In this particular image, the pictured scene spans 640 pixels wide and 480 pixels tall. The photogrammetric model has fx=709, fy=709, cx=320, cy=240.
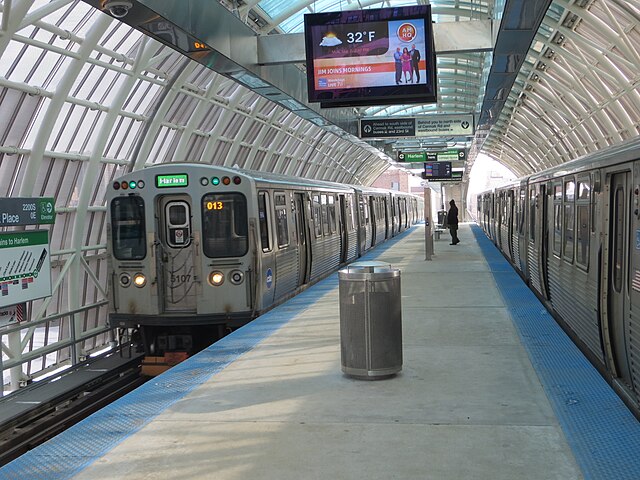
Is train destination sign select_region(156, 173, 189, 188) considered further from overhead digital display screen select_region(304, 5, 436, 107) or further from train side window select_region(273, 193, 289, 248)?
overhead digital display screen select_region(304, 5, 436, 107)

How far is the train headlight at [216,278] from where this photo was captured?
10.8m

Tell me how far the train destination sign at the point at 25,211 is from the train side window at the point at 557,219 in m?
7.54

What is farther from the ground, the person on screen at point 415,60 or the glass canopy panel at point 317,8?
the glass canopy panel at point 317,8

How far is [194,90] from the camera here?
896 inches

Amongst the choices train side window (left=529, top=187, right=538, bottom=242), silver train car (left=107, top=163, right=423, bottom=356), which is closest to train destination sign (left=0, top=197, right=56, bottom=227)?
silver train car (left=107, top=163, right=423, bottom=356)

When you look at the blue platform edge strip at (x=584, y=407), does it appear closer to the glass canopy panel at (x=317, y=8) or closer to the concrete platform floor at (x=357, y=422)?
the concrete platform floor at (x=357, y=422)

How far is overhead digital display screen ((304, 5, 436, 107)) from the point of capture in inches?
396

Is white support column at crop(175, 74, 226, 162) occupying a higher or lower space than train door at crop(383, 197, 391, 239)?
higher

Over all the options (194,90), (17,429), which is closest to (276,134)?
(194,90)

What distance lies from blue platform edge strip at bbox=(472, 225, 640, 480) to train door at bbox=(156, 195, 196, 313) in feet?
16.3

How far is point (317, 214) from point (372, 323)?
9.37m

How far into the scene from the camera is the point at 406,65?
1043cm

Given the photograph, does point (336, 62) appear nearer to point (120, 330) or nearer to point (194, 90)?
point (120, 330)

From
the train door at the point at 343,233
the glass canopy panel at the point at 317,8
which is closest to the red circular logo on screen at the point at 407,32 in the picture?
the train door at the point at 343,233
